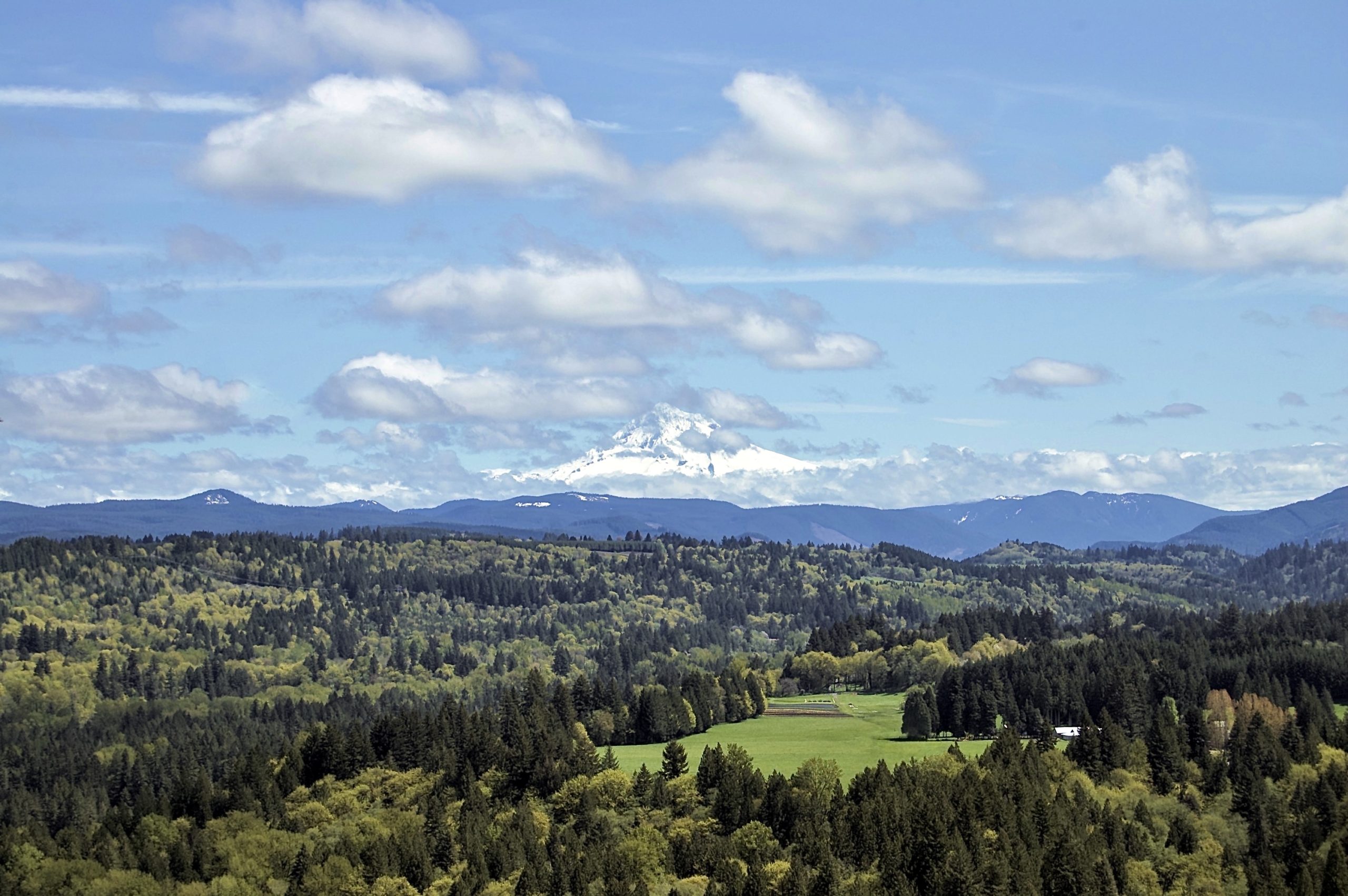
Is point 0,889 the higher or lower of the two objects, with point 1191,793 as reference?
lower

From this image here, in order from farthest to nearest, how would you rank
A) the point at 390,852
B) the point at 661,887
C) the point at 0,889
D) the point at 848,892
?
the point at 0,889, the point at 390,852, the point at 661,887, the point at 848,892

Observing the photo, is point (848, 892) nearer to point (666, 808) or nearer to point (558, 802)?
point (666, 808)

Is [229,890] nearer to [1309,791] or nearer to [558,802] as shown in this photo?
[558,802]

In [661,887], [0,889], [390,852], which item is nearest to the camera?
[661,887]

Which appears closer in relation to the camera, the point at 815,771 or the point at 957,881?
the point at 957,881

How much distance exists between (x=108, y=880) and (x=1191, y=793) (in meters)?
129

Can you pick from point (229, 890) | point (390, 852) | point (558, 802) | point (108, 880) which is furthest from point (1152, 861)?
point (108, 880)

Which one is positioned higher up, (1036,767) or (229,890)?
(1036,767)

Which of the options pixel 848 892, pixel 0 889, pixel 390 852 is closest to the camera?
pixel 848 892

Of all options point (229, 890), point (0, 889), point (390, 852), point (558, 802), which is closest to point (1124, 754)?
point (558, 802)

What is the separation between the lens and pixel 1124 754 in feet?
650

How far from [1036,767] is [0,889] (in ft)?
414

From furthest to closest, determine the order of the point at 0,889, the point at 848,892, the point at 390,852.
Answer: the point at 0,889
the point at 390,852
the point at 848,892

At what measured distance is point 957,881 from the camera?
6102 inches
